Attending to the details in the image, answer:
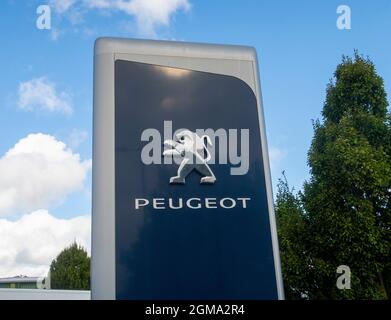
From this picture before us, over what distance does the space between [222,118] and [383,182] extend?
31.9 feet

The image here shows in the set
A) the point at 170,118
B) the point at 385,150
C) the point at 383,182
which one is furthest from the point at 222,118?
the point at 385,150

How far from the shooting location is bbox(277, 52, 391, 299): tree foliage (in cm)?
1212

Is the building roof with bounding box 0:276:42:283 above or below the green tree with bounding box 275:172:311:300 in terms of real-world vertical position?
above

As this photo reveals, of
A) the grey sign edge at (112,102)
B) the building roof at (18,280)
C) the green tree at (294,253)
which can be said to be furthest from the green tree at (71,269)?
the grey sign edge at (112,102)

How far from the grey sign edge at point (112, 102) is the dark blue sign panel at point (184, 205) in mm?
47

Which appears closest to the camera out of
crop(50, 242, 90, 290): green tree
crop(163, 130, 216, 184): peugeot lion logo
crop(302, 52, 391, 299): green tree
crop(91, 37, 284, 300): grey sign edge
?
crop(91, 37, 284, 300): grey sign edge

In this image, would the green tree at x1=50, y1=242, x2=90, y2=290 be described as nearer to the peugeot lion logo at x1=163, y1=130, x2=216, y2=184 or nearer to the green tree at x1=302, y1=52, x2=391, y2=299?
the green tree at x1=302, y1=52, x2=391, y2=299

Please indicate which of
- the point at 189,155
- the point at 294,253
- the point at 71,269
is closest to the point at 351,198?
the point at 294,253

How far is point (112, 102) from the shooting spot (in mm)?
3549

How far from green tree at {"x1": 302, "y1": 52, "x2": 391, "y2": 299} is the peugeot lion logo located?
9.51 metres

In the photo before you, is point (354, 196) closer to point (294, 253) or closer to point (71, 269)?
point (294, 253)

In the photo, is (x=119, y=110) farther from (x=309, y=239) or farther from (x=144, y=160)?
(x=309, y=239)

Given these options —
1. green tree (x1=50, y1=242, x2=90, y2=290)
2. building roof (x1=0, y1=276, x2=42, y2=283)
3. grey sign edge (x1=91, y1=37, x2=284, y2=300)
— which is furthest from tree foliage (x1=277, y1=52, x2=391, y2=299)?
green tree (x1=50, y1=242, x2=90, y2=290)

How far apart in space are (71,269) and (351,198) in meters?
28.4
